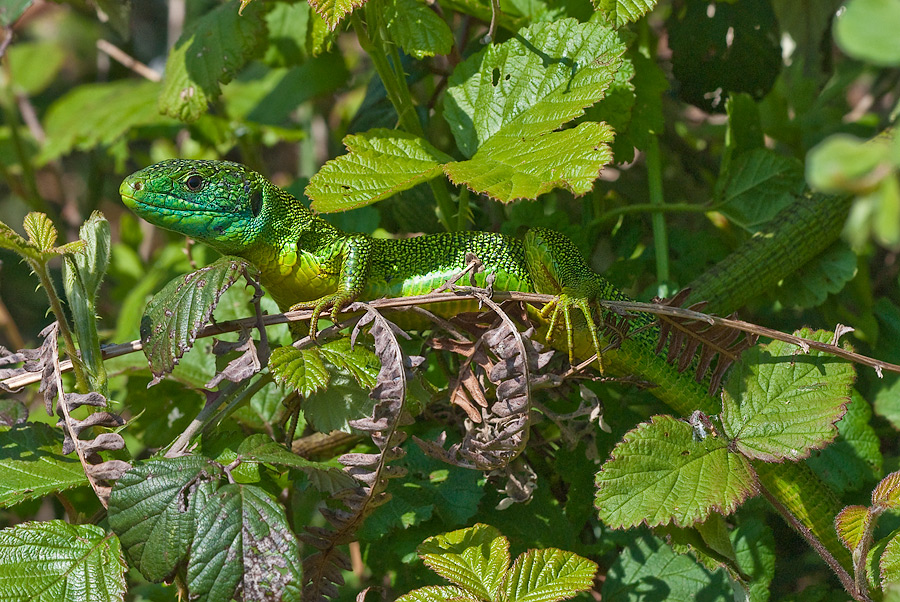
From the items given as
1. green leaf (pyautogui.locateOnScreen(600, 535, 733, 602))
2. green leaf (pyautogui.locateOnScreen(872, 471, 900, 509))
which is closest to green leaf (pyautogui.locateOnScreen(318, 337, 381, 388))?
green leaf (pyautogui.locateOnScreen(600, 535, 733, 602))

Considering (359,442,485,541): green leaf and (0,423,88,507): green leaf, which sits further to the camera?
(359,442,485,541): green leaf

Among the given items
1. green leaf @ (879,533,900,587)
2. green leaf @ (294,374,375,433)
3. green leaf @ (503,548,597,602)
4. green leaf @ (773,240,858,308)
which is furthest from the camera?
green leaf @ (773,240,858,308)

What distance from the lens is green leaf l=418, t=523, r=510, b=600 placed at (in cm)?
141

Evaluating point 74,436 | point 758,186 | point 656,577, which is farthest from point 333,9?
point 656,577

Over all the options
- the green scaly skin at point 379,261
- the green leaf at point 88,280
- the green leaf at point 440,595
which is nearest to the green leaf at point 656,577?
the green scaly skin at point 379,261

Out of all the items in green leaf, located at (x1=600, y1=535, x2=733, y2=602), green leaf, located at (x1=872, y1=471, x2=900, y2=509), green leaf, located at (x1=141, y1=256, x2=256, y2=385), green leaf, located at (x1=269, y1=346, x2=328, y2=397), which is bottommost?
green leaf, located at (x1=600, y1=535, x2=733, y2=602)

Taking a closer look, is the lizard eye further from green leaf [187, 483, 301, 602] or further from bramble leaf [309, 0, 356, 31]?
green leaf [187, 483, 301, 602]

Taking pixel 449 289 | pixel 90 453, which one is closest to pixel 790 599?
pixel 449 289

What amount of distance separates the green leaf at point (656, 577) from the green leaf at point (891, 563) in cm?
42

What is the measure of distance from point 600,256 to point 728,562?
1.14m

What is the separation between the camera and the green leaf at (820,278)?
2.01m

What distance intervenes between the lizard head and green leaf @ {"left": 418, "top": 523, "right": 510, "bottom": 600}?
880 millimetres

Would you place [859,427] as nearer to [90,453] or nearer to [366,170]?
[366,170]

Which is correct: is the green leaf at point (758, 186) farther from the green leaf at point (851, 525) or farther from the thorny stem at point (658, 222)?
the green leaf at point (851, 525)
